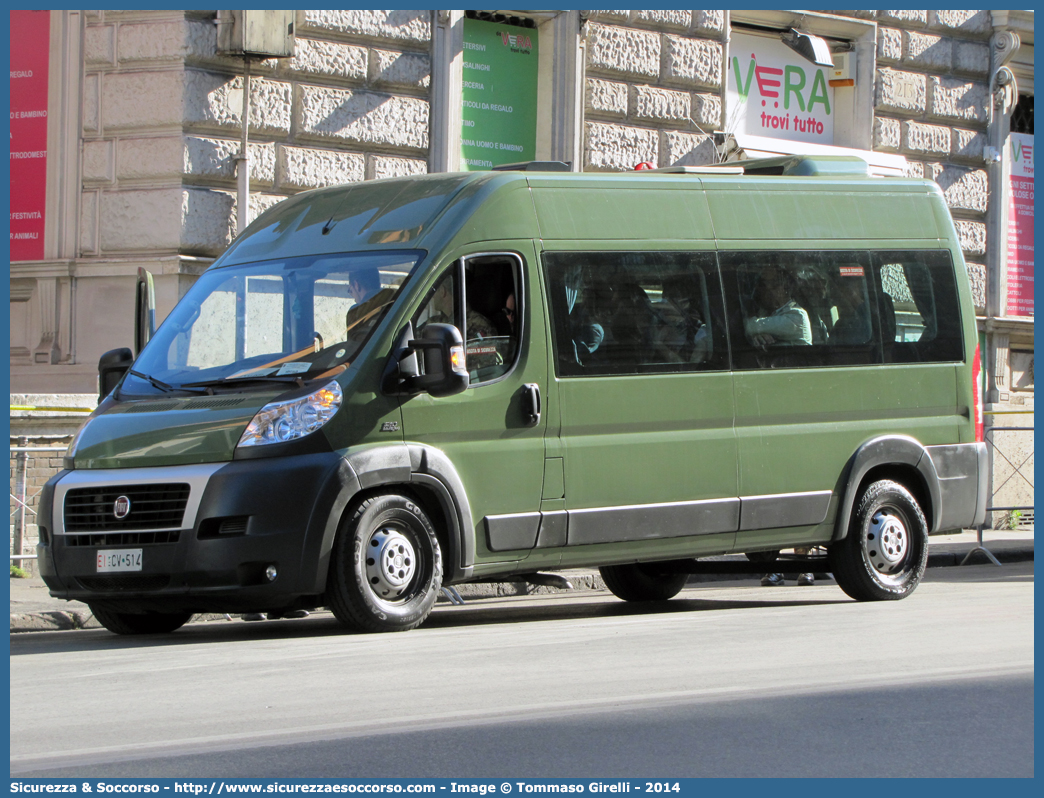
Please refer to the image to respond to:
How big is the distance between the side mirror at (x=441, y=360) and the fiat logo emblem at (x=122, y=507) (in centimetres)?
163

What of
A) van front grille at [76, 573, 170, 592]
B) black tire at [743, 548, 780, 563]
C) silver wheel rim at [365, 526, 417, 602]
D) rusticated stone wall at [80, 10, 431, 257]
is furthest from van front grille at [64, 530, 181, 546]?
rusticated stone wall at [80, 10, 431, 257]

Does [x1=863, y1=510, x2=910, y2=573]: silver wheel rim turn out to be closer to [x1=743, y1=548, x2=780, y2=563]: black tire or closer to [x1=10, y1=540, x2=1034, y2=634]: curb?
[x1=743, y1=548, x2=780, y2=563]: black tire

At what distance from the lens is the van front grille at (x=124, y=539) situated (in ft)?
28.1

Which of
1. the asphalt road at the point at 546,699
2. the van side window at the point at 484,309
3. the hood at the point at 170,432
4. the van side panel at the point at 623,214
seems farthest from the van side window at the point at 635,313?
the hood at the point at 170,432

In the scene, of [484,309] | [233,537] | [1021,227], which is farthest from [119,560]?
[1021,227]

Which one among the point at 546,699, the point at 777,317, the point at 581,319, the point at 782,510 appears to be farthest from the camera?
the point at 777,317

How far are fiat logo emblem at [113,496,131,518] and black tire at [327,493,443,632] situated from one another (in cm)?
111

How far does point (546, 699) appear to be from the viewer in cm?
658

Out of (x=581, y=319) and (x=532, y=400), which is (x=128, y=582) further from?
(x=581, y=319)

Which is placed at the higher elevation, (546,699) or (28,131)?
(28,131)

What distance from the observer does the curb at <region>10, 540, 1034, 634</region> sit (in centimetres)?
1050

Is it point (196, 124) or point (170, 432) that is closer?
point (170, 432)

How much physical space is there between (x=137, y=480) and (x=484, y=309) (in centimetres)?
219

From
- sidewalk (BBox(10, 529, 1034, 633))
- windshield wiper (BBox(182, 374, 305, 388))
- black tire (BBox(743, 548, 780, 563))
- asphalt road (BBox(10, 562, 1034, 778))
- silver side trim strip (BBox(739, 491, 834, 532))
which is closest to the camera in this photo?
asphalt road (BBox(10, 562, 1034, 778))
